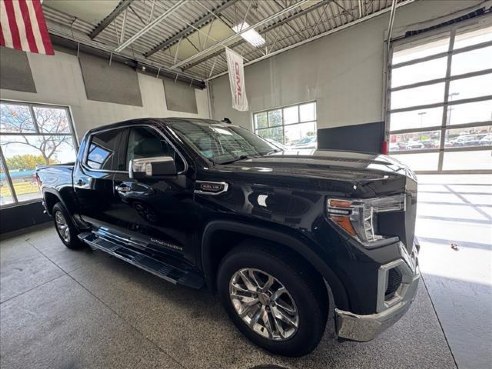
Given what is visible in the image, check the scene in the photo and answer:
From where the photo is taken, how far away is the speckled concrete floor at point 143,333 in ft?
4.62

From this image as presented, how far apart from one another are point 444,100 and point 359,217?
846cm

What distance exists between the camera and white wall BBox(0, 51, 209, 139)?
218 inches

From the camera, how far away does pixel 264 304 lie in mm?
1420

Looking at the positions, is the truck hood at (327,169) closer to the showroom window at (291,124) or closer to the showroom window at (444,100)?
the showroom window at (444,100)

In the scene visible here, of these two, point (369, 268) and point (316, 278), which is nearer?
point (369, 268)

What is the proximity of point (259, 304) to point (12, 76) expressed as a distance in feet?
24.4

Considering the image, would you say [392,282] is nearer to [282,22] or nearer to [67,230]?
[67,230]

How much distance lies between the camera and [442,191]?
5082 millimetres

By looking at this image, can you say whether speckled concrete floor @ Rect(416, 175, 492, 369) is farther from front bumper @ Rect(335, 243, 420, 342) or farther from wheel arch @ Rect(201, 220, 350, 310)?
wheel arch @ Rect(201, 220, 350, 310)

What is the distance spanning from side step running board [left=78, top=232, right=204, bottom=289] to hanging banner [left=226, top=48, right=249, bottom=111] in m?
5.89

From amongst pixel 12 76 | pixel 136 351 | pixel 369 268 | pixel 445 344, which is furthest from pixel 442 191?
pixel 12 76

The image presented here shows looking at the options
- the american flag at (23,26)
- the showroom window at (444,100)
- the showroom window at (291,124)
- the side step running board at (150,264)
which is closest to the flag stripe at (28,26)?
the american flag at (23,26)

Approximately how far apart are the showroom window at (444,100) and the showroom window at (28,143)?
31.5 ft

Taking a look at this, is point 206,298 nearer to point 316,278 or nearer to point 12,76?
point 316,278
